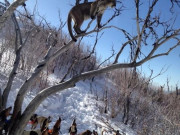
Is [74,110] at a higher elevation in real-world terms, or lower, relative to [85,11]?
lower

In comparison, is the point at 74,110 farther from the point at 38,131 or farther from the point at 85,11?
the point at 85,11

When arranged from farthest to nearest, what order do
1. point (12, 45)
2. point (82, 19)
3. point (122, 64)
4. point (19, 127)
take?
point (12, 45), point (82, 19), point (19, 127), point (122, 64)

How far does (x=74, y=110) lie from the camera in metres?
7.07

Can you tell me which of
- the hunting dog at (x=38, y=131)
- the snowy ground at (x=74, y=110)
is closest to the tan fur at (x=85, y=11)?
the hunting dog at (x=38, y=131)

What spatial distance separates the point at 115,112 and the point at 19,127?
542 centimetres

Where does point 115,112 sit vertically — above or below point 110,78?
below

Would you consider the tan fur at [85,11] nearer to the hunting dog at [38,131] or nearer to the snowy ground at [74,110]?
the hunting dog at [38,131]

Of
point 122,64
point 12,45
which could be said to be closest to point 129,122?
point 122,64

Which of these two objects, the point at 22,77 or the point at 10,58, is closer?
the point at 22,77

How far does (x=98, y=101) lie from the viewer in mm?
8617

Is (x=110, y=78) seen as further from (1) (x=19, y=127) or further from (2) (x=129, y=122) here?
(1) (x=19, y=127)

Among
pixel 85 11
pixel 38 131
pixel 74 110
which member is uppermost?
pixel 85 11

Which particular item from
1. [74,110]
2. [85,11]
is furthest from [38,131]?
[74,110]

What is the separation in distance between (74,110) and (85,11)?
4.86 meters
